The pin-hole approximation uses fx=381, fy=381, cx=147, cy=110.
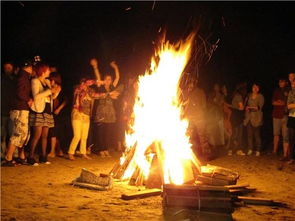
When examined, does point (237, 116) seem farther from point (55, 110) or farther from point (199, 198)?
point (199, 198)

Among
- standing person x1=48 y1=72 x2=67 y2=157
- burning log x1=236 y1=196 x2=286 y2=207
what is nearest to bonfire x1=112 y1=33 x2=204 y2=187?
burning log x1=236 y1=196 x2=286 y2=207

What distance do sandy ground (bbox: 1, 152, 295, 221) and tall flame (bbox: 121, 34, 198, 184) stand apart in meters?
0.96

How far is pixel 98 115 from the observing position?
1117 centimetres

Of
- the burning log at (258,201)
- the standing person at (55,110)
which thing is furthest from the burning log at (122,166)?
the standing person at (55,110)

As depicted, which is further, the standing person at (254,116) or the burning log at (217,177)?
the standing person at (254,116)

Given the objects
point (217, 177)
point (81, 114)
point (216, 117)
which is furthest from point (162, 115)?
point (216, 117)

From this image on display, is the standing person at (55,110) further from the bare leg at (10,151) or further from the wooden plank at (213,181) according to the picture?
the wooden plank at (213,181)

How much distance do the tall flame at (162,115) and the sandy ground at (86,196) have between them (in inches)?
37.9

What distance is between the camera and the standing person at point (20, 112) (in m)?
8.71

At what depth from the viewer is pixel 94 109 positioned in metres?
11.6

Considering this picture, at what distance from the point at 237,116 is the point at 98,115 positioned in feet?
15.4

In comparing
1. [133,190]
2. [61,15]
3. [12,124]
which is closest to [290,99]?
[133,190]

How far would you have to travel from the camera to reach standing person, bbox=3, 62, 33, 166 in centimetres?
871

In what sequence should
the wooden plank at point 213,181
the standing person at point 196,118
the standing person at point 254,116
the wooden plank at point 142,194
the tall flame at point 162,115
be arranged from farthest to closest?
the standing person at point 254,116 < the standing person at point 196,118 < the tall flame at point 162,115 < the wooden plank at point 213,181 < the wooden plank at point 142,194
